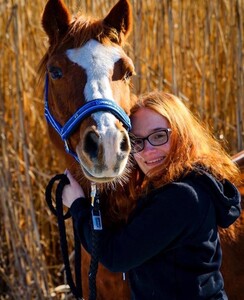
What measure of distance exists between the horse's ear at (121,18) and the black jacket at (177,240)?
75 centimetres

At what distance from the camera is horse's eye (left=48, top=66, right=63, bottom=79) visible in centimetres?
225

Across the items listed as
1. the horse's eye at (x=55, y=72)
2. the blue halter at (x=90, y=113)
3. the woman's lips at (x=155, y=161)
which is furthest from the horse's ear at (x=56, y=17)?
the woman's lips at (x=155, y=161)

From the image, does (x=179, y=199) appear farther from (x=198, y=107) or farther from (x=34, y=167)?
(x=34, y=167)

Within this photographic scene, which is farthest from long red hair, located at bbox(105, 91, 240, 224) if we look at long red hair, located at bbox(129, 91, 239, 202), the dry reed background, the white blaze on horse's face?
the dry reed background

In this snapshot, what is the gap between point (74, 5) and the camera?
136 inches

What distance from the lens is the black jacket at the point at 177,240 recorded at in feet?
6.09

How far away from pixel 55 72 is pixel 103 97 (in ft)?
0.95

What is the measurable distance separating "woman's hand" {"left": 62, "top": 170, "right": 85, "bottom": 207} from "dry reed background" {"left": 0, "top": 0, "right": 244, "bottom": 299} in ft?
4.63

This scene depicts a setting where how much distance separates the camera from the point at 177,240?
6.24 feet

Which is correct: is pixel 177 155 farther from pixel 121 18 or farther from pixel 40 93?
pixel 40 93

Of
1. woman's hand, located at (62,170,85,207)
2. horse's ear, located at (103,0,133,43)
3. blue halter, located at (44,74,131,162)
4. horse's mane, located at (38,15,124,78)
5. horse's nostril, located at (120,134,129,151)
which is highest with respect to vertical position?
horse's ear, located at (103,0,133,43)

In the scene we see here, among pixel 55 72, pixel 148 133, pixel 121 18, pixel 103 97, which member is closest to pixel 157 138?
pixel 148 133

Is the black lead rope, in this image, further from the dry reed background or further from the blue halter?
the dry reed background

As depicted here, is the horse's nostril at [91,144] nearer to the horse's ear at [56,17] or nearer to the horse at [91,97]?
the horse at [91,97]
